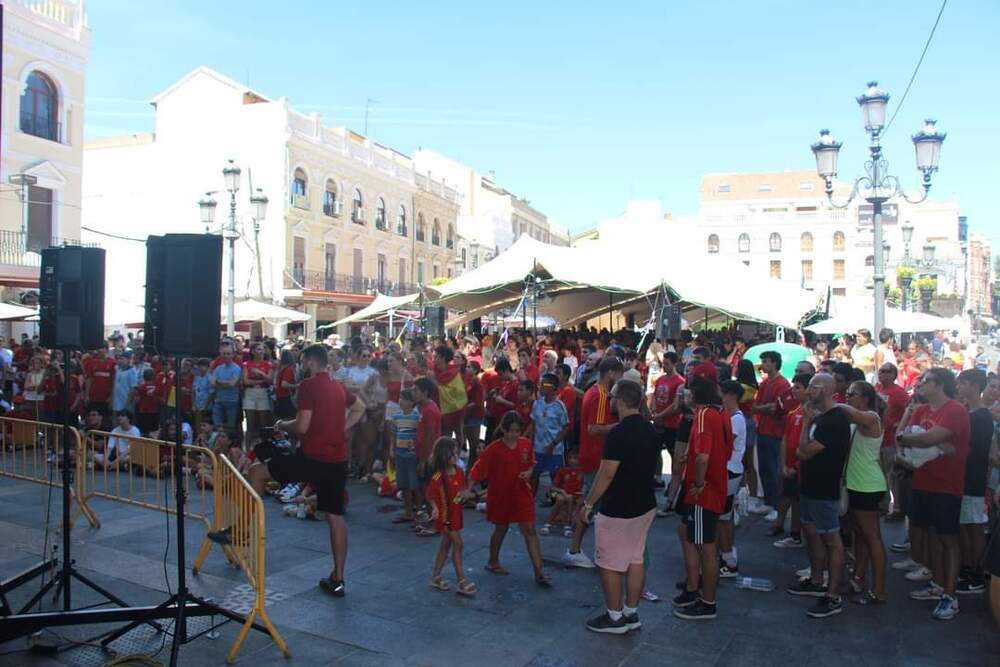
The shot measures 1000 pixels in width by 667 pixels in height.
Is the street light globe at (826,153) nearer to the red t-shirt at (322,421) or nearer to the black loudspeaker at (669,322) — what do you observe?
the black loudspeaker at (669,322)

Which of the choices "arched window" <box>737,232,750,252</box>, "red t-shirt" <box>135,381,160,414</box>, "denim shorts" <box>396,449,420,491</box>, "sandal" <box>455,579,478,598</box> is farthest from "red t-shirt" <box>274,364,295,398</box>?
"arched window" <box>737,232,750,252</box>

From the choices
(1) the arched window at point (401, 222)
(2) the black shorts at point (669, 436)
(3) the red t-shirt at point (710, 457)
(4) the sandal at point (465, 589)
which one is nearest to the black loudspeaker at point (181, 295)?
(4) the sandal at point (465, 589)

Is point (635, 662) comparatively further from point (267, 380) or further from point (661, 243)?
point (661, 243)

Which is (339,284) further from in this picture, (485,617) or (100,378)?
(485,617)

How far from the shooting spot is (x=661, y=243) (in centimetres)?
1500

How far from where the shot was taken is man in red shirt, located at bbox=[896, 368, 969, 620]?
5.08 m

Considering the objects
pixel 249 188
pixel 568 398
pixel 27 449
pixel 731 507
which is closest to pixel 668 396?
pixel 568 398

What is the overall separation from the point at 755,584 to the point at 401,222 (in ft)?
127

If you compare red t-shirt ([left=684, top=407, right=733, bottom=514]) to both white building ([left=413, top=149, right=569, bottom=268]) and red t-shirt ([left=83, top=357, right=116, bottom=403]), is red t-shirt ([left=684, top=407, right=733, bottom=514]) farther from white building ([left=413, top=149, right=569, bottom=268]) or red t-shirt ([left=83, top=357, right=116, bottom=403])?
white building ([left=413, top=149, right=569, bottom=268])

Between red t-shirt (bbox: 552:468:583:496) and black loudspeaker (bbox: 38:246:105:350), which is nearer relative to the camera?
black loudspeaker (bbox: 38:246:105:350)

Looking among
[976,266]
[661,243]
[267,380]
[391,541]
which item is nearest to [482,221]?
[661,243]

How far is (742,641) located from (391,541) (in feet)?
10.9

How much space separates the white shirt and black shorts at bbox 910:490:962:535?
4.04 feet

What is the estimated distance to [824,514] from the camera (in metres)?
5.15
